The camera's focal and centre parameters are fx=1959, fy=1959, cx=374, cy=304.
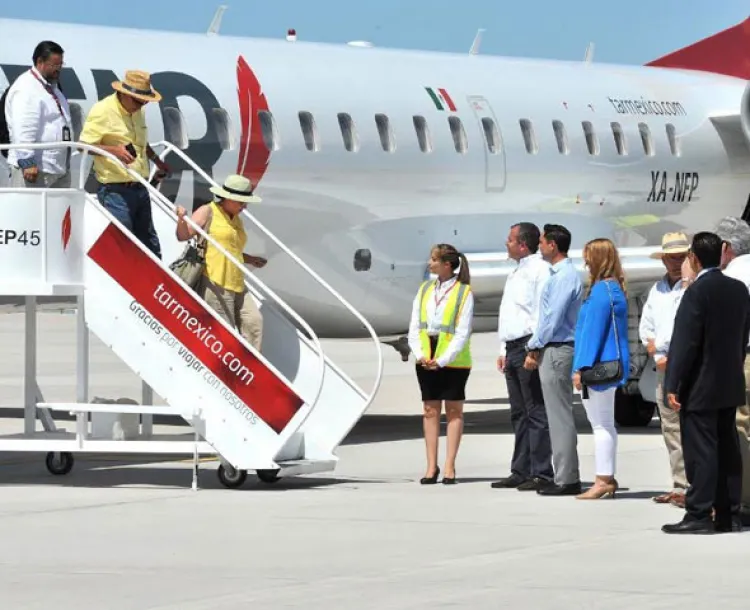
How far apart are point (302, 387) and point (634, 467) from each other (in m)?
2.78

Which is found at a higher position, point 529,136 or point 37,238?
point 529,136

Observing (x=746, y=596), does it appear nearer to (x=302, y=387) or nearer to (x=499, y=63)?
(x=302, y=387)

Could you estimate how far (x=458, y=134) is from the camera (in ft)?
68.5

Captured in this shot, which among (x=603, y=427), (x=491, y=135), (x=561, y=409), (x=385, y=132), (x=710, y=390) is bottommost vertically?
(x=603, y=427)

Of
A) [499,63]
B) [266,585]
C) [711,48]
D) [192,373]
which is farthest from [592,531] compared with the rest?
[711,48]

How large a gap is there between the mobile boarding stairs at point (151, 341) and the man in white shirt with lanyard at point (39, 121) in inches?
20.6

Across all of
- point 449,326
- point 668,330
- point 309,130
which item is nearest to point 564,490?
point 668,330

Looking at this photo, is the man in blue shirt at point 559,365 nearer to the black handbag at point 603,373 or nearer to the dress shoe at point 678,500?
the black handbag at point 603,373

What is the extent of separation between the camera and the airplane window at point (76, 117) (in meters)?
16.6

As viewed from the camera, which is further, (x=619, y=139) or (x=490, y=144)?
(x=619, y=139)

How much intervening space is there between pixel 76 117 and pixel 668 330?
592cm

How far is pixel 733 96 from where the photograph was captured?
25578mm

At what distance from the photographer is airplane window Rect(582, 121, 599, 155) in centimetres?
2283

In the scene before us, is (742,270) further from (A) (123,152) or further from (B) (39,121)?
(B) (39,121)
